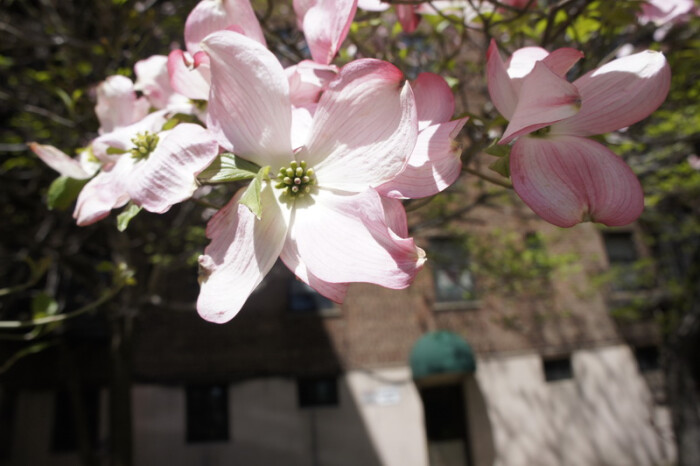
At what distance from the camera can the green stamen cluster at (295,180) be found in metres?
0.71

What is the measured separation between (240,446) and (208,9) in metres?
10.0

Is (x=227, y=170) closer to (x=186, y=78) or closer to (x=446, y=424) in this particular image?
(x=186, y=78)

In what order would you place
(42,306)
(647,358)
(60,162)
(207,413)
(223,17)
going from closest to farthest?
(223,17), (60,162), (42,306), (207,413), (647,358)

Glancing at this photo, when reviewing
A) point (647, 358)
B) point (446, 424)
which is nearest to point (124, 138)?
point (446, 424)

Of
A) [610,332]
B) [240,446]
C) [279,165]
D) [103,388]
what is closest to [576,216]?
[279,165]

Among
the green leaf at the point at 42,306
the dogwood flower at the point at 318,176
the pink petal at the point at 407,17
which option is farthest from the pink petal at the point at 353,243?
the green leaf at the point at 42,306

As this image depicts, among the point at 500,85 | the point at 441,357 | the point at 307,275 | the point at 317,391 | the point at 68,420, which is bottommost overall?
the point at 68,420

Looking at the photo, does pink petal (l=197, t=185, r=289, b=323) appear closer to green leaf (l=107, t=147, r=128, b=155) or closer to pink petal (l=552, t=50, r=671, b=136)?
green leaf (l=107, t=147, r=128, b=155)

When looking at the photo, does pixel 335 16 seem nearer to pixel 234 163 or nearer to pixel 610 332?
pixel 234 163

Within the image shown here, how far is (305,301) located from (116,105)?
10150 mm

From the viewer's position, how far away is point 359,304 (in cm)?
1093

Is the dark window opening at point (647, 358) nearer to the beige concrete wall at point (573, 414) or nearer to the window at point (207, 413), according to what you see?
the beige concrete wall at point (573, 414)

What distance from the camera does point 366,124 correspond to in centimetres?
67

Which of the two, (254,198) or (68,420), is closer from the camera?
(254,198)
